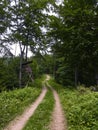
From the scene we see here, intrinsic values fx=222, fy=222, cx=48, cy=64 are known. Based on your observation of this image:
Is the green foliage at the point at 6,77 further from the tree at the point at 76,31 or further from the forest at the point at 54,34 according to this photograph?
the tree at the point at 76,31

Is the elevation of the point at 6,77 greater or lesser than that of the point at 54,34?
lesser

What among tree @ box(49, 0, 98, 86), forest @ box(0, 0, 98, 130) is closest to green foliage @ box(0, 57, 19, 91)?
forest @ box(0, 0, 98, 130)

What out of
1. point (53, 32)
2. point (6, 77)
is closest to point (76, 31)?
point (53, 32)

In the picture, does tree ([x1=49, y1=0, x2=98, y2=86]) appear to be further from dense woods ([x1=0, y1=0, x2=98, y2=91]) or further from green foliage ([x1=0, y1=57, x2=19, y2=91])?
green foliage ([x1=0, y1=57, x2=19, y2=91])

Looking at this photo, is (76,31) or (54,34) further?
(54,34)

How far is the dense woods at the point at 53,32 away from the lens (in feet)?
94.3

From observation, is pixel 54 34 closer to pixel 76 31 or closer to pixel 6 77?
pixel 76 31

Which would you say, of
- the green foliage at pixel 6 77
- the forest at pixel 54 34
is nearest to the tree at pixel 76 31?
the forest at pixel 54 34

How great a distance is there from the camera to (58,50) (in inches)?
Result: 1281

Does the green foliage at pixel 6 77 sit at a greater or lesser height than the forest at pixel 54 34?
lesser

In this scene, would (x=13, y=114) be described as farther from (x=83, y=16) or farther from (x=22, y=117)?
(x=83, y=16)

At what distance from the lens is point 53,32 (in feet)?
103

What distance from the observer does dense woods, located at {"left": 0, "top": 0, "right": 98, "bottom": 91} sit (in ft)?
94.3

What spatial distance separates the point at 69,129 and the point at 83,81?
28222mm
